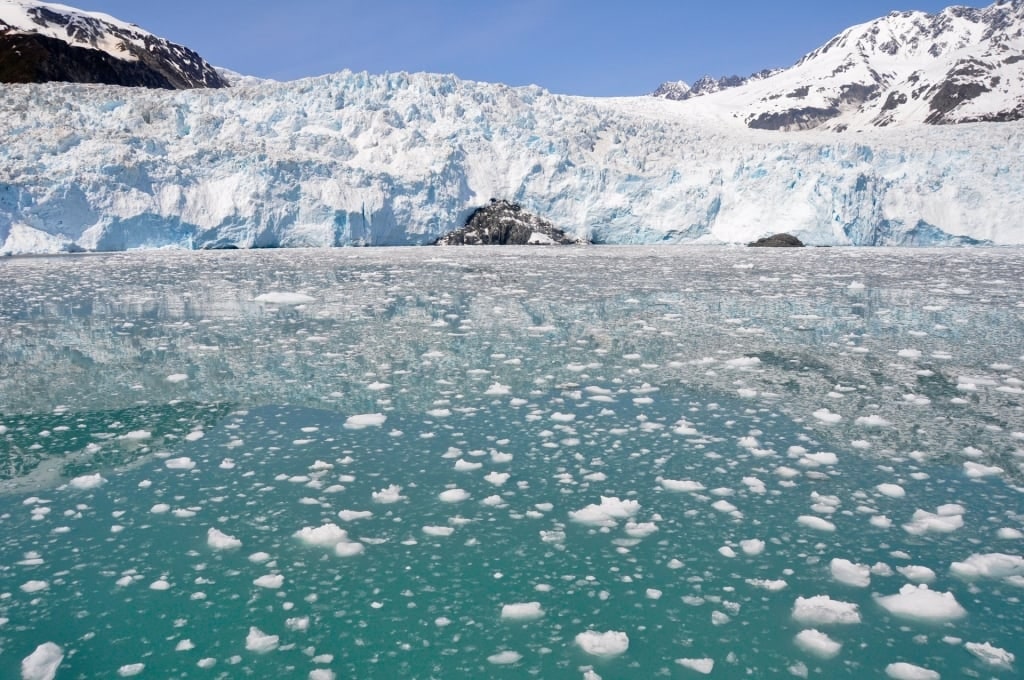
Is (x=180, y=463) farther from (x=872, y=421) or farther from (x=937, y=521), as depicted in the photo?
(x=872, y=421)

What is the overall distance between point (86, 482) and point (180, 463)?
461 mm

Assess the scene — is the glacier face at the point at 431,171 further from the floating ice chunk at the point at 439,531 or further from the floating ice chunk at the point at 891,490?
the floating ice chunk at the point at 891,490

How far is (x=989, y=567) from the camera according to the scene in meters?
2.72

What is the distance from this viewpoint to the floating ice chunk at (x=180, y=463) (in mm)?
3844

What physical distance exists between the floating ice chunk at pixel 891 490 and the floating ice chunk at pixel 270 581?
2879 millimetres

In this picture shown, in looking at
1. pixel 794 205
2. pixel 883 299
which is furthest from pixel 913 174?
pixel 883 299

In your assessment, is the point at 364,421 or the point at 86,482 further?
the point at 364,421

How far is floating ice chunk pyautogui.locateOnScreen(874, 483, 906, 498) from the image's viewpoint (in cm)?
341

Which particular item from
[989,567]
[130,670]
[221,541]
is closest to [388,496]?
[221,541]

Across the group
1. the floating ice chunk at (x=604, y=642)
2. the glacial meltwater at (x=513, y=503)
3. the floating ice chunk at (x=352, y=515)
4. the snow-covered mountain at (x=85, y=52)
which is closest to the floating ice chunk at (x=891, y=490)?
the glacial meltwater at (x=513, y=503)

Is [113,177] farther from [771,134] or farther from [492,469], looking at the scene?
[771,134]

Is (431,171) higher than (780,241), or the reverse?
(431,171)

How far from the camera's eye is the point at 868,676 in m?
2.11

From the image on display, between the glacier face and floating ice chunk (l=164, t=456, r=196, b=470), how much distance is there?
1966 centimetres
